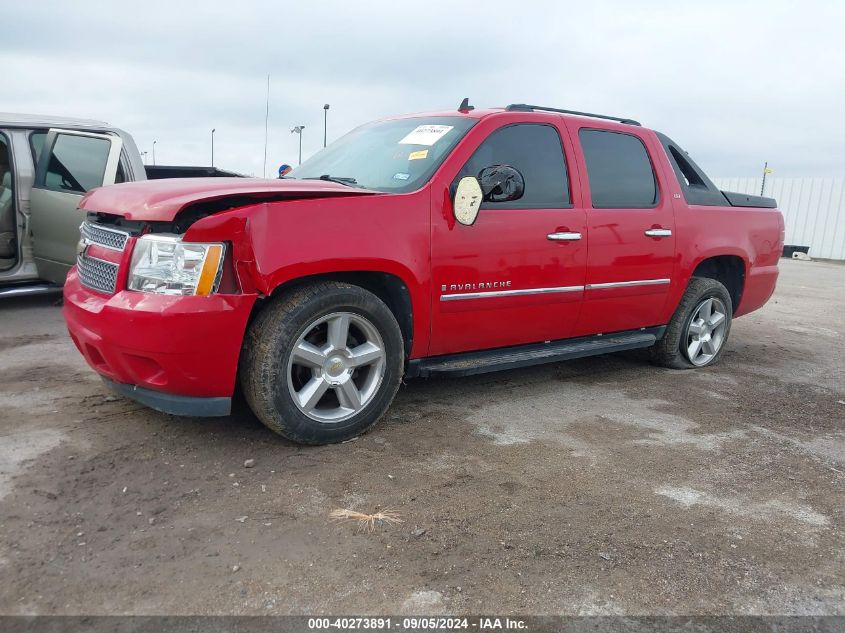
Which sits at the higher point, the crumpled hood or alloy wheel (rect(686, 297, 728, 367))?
the crumpled hood

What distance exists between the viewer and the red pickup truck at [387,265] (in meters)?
3.03

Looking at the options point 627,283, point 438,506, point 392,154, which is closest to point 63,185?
point 392,154

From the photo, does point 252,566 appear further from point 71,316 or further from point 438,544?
point 71,316

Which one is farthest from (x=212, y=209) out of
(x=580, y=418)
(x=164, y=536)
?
(x=580, y=418)

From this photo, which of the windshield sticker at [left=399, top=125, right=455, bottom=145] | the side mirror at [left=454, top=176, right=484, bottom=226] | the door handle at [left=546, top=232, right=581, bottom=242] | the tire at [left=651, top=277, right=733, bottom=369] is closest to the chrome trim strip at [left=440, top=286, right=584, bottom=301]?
the door handle at [left=546, top=232, right=581, bottom=242]

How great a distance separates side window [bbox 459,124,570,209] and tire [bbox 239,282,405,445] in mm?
1011

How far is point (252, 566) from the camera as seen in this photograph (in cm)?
232

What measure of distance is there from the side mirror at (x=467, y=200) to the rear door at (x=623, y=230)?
3.34 ft

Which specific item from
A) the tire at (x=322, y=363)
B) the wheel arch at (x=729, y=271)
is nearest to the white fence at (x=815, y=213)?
the wheel arch at (x=729, y=271)

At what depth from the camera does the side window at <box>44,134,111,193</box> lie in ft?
21.4

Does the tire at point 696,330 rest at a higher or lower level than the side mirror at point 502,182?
lower

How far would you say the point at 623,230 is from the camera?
4.52m

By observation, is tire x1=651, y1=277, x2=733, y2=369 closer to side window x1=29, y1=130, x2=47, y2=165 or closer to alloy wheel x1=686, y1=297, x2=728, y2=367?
alloy wheel x1=686, y1=297, x2=728, y2=367

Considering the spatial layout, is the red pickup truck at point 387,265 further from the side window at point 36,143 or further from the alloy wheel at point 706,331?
the side window at point 36,143
